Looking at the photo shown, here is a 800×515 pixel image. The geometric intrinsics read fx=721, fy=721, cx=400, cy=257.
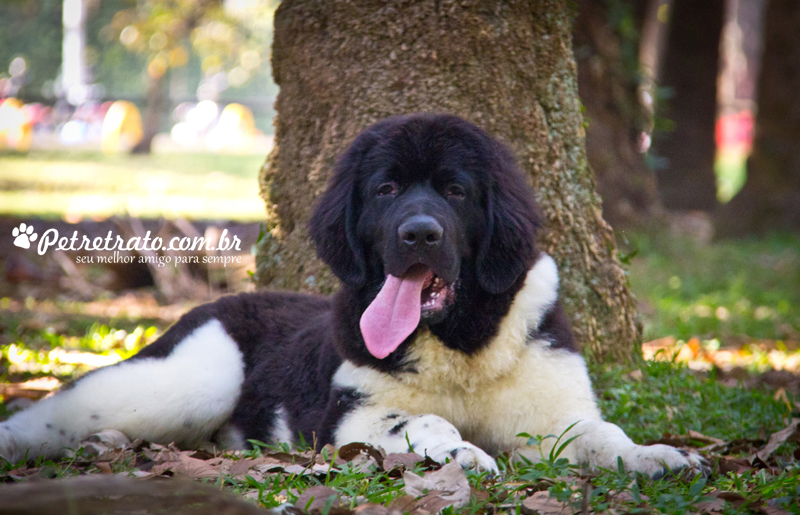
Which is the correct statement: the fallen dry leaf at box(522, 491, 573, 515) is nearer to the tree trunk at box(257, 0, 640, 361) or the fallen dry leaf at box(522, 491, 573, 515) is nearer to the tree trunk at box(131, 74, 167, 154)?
the tree trunk at box(257, 0, 640, 361)

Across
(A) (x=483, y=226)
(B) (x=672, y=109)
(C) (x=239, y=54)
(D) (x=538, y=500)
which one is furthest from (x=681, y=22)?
(C) (x=239, y=54)

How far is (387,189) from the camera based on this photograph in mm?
3158

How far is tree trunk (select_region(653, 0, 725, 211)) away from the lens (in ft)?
45.9

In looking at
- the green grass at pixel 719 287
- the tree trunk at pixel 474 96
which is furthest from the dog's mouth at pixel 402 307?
the green grass at pixel 719 287

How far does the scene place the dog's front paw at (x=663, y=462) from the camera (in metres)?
2.63

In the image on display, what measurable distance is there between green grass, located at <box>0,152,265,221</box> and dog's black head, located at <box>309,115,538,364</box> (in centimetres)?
542

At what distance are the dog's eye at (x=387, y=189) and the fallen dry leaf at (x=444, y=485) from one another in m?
1.20

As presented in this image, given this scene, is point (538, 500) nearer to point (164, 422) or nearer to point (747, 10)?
point (164, 422)

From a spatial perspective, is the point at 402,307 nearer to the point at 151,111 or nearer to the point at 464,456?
the point at 464,456

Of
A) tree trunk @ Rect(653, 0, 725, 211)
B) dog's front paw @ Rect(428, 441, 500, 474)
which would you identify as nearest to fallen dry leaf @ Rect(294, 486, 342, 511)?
dog's front paw @ Rect(428, 441, 500, 474)

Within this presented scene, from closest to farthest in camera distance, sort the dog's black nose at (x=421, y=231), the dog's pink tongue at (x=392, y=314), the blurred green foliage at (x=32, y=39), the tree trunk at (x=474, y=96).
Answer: the dog's black nose at (x=421, y=231)
the dog's pink tongue at (x=392, y=314)
the tree trunk at (x=474, y=96)
the blurred green foliage at (x=32, y=39)

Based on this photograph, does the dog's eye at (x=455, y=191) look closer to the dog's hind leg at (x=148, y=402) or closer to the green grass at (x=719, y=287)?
the dog's hind leg at (x=148, y=402)

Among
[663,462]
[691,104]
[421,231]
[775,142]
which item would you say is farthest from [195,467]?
[691,104]

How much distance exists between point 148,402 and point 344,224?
1.28 m
